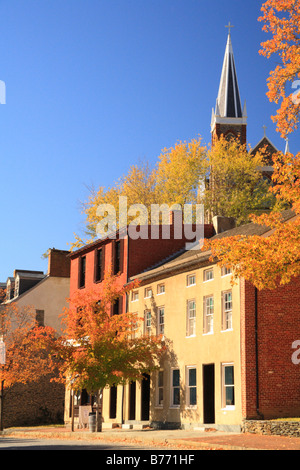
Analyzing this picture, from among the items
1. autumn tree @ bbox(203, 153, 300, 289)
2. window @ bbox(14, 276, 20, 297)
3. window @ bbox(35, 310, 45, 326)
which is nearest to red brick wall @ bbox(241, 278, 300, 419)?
autumn tree @ bbox(203, 153, 300, 289)

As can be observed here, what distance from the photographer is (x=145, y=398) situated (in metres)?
35.1

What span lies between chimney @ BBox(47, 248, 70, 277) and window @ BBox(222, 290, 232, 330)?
2565cm

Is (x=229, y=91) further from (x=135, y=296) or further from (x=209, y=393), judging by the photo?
(x=209, y=393)

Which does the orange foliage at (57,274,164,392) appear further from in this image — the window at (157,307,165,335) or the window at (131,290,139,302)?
the window at (131,290,139,302)

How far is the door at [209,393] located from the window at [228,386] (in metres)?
1.66

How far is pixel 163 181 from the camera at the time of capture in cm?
5775

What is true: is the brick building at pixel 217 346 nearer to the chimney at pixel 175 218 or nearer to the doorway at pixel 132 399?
the doorway at pixel 132 399

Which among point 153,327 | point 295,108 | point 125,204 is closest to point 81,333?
point 153,327

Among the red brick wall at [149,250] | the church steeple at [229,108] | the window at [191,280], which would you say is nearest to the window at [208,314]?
the window at [191,280]

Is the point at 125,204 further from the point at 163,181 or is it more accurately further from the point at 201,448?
the point at 201,448

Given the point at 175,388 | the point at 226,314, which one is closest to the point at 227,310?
the point at 226,314

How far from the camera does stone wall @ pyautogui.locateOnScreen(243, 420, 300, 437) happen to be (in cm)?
2255

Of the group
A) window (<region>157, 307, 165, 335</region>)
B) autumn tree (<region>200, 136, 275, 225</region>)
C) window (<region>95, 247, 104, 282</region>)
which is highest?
autumn tree (<region>200, 136, 275, 225</region>)
